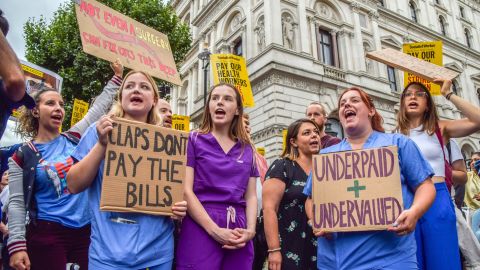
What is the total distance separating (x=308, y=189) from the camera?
279 centimetres

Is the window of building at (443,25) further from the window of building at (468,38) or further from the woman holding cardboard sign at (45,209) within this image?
the woman holding cardboard sign at (45,209)

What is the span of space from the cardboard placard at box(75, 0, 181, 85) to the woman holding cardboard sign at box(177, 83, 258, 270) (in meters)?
1.37

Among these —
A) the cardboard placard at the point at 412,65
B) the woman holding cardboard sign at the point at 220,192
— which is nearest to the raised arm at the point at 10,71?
the woman holding cardboard sign at the point at 220,192

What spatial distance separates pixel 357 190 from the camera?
8.04 ft

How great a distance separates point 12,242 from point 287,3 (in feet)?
60.1

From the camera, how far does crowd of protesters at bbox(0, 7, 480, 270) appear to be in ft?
7.33

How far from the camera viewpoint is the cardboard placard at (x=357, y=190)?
7.61 ft

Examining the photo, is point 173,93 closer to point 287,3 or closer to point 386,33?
point 287,3

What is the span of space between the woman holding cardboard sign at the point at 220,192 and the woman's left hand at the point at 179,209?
16cm

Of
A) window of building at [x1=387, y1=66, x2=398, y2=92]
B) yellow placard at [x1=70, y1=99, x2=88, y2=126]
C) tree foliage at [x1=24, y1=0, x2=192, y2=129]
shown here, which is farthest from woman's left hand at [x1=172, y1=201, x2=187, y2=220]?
window of building at [x1=387, y1=66, x2=398, y2=92]

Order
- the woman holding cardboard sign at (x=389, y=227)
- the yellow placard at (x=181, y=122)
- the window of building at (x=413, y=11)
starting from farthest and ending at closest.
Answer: the window of building at (x=413, y=11) → the yellow placard at (x=181, y=122) → the woman holding cardboard sign at (x=389, y=227)

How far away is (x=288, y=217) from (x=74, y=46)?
47.6 feet

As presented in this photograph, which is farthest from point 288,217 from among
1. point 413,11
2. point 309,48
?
point 413,11

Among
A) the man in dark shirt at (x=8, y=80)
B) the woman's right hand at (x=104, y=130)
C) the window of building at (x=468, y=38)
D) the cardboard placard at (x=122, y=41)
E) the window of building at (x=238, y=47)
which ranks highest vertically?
the window of building at (x=468, y=38)
